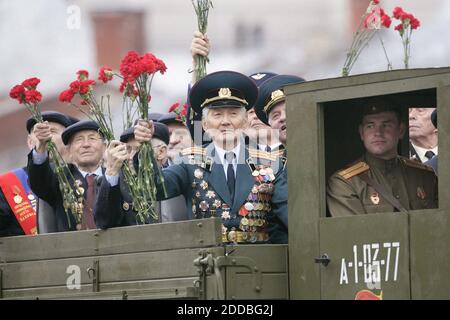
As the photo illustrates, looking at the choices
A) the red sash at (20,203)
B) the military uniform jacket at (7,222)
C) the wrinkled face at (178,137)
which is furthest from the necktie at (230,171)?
the military uniform jacket at (7,222)

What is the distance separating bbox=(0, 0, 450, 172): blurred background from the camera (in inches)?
688

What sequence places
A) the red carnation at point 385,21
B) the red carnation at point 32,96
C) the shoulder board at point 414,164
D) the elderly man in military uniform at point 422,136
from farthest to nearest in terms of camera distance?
1. the red carnation at point 385,21
2. the elderly man in military uniform at point 422,136
3. the red carnation at point 32,96
4. the shoulder board at point 414,164

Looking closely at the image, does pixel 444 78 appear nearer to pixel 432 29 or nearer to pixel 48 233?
pixel 48 233

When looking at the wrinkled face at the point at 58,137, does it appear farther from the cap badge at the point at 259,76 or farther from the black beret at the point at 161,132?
the cap badge at the point at 259,76

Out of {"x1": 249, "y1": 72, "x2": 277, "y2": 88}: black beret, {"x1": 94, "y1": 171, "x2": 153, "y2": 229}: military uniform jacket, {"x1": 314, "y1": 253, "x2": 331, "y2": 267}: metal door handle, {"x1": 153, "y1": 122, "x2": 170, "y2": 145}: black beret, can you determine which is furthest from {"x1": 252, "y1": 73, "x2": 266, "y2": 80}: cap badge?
{"x1": 314, "y1": 253, "x2": 331, "y2": 267}: metal door handle

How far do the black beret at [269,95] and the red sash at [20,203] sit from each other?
2098mm

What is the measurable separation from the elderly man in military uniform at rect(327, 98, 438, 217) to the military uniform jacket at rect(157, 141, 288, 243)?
0.67 metres

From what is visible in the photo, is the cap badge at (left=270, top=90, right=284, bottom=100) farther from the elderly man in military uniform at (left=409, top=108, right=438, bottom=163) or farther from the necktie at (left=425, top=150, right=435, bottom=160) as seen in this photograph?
the necktie at (left=425, top=150, right=435, bottom=160)

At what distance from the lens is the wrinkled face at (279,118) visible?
13805 millimetres

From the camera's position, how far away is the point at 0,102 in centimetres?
2270

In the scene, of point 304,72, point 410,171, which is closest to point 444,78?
point 410,171

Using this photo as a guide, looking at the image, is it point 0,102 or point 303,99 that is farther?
point 0,102

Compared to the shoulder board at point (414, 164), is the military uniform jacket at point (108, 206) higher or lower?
lower

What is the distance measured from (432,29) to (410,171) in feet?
18.2
